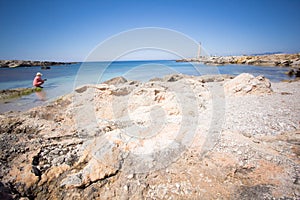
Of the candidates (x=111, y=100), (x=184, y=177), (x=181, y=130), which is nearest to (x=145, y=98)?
(x=111, y=100)

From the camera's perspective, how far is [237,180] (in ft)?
7.09

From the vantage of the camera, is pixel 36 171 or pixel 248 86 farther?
pixel 248 86

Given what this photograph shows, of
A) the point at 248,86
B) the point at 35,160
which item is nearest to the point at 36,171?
the point at 35,160

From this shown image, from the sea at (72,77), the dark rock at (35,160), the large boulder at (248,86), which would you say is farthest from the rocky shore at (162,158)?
the sea at (72,77)

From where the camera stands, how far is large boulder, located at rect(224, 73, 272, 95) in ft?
22.9

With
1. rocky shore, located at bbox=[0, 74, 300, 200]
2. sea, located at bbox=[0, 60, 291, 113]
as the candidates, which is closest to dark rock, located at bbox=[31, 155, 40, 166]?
rocky shore, located at bbox=[0, 74, 300, 200]

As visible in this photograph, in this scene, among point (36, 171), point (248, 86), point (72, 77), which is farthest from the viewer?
point (72, 77)

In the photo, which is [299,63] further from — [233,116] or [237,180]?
[237,180]

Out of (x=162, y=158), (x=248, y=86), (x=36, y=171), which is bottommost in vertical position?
(x=36, y=171)

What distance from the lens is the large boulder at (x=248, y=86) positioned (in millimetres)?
6988

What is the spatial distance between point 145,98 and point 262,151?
4005 millimetres

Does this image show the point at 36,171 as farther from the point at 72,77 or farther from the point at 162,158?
the point at 72,77

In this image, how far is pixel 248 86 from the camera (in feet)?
23.4

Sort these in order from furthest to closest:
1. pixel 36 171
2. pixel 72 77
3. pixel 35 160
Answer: pixel 72 77 → pixel 35 160 → pixel 36 171
